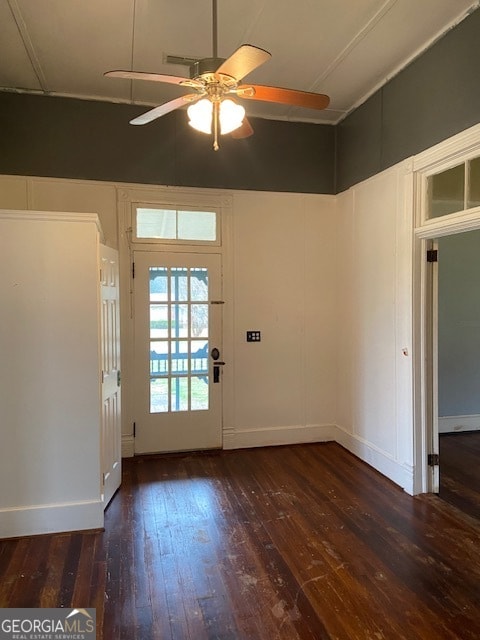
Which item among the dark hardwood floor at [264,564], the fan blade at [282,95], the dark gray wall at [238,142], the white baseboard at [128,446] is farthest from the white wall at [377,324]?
the white baseboard at [128,446]

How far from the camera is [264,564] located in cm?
251

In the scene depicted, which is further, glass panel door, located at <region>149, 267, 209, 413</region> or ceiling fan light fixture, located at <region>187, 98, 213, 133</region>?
glass panel door, located at <region>149, 267, 209, 413</region>

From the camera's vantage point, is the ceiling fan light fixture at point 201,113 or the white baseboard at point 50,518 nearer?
the ceiling fan light fixture at point 201,113

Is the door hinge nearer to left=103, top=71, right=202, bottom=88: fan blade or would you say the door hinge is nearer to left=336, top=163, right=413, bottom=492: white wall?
left=336, top=163, right=413, bottom=492: white wall

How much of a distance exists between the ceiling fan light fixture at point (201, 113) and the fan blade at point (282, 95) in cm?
17

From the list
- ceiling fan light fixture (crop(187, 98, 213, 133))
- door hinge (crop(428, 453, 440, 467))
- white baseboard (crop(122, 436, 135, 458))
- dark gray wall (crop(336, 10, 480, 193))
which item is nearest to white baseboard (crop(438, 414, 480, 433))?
door hinge (crop(428, 453, 440, 467))

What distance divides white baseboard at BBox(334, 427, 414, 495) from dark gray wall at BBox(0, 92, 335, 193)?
2615 millimetres

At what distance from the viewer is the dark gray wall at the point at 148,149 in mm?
3924

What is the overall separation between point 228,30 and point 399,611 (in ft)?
12.1

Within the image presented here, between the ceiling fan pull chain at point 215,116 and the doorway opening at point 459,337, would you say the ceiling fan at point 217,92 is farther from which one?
the doorway opening at point 459,337

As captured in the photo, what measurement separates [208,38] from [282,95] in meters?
1.20

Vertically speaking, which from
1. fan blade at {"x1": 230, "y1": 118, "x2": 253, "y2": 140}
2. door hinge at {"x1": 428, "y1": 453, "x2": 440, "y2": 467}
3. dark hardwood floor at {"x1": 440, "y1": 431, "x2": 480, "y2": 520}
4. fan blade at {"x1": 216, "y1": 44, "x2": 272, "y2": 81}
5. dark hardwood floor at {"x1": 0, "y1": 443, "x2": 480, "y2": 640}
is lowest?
dark hardwood floor at {"x1": 0, "y1": 443, "x2": 480, "y2": 640}

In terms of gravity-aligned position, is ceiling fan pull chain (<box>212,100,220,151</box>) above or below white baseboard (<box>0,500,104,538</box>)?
above

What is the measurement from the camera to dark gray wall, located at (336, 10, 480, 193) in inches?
111
